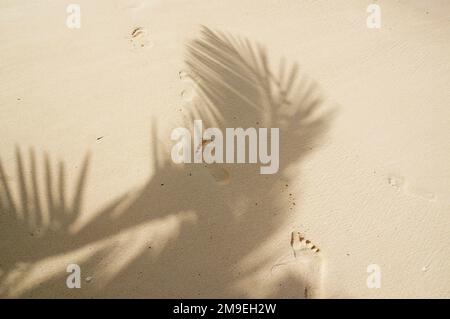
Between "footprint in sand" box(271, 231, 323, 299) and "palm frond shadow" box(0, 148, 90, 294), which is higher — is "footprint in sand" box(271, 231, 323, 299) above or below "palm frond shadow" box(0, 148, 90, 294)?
below

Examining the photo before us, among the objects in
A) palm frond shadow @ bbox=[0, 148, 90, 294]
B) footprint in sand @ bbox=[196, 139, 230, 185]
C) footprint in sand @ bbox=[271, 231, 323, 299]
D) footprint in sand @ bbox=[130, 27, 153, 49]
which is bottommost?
footprint in sand @ bbox=[271, 231, 323, 299]

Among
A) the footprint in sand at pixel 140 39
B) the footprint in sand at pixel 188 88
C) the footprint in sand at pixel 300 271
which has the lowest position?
the footprint in sand at pixel 300 271

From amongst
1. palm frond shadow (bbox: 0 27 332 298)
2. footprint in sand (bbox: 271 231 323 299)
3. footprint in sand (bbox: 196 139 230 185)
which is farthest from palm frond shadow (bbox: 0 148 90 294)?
footprint in sand (bbox: 271 231 323 299)

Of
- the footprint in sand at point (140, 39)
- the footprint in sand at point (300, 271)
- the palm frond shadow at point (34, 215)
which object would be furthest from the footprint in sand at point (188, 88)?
the footprint in sand at point (300, 271)

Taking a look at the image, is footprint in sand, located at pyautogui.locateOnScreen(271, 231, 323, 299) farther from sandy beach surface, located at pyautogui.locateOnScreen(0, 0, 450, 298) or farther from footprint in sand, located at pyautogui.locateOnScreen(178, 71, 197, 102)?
footprint in sand, located at pyautogui.locateOnScreen(178, 71, 197, 102)

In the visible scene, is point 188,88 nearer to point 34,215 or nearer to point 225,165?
point 225,165

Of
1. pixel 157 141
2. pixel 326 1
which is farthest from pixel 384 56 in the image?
pixel 157 141

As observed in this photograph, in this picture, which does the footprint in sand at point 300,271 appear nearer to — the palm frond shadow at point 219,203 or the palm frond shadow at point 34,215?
the palm frond shadow at point 219,203
